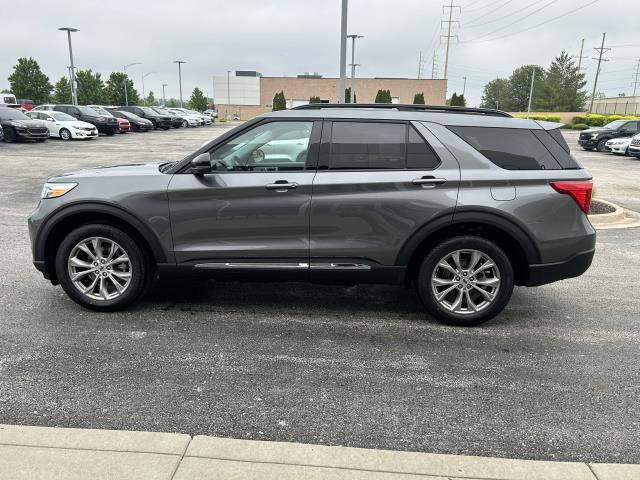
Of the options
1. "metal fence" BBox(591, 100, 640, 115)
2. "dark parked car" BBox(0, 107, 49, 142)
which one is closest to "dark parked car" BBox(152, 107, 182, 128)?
"dark parked car" BBox(0, 107, 49, 142)

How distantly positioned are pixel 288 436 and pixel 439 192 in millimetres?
2334

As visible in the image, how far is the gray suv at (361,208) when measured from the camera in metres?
4.37

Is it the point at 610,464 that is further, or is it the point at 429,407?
the point at 429,407

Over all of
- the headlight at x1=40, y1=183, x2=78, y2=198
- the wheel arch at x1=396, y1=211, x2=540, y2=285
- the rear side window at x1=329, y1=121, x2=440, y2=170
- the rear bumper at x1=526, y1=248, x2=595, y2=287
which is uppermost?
the rear side window at x1=329, y1=121, x2=440, y2=170

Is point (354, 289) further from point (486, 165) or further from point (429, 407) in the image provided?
point (429, 407)

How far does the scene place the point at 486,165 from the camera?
14.4ft

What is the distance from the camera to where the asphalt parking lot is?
305 cm

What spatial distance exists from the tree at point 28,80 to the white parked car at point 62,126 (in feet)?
109

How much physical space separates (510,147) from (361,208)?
136cm

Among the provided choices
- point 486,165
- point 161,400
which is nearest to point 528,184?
point 486,165

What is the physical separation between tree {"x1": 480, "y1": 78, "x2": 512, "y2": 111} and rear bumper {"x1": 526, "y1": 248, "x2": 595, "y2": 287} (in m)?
135

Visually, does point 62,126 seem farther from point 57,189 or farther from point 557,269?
point 557,269

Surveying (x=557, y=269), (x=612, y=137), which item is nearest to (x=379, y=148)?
(x=557, y=269)

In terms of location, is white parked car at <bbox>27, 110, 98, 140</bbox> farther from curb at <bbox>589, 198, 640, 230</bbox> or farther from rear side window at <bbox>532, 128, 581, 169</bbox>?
rear side window at <bbox>532, 128, 581, 169</bbox>
